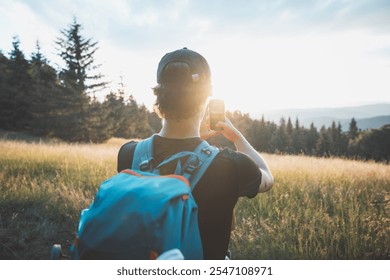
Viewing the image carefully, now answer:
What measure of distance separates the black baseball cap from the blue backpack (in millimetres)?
465

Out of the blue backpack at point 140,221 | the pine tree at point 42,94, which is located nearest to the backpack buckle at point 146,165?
the blue backpack at point 140,221

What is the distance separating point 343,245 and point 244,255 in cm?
115

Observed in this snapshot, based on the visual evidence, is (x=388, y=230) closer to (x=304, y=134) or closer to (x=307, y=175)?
(x=307, y=175)

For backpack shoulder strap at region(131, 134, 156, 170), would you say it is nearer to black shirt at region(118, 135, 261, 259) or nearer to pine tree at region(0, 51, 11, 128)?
black shirt at region(118, 135, 261, 259)

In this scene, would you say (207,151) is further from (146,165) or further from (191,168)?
(146,165)

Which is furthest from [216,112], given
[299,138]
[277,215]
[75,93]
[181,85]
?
[299,138]

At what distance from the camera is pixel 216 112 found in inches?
69.1

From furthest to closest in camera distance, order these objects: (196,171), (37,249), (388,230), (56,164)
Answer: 1. (56,164)
2. (37,249)
3. (388,230)
4. (196,171)

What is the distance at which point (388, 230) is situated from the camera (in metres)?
2.97

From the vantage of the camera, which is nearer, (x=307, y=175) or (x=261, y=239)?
(x=261, y=239)

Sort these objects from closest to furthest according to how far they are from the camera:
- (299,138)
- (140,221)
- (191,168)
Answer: (140,221) → (191,168) → (299,138)

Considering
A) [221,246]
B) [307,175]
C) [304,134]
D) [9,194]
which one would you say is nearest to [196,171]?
[221,246]

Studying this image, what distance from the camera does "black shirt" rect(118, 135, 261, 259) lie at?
1.30 m

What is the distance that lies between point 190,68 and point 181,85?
0.32 feet
